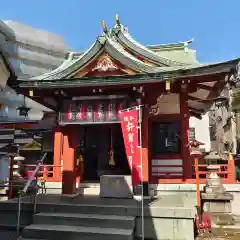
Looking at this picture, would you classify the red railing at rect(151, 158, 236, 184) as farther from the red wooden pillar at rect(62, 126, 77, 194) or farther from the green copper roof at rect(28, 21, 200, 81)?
the green copper roof at rect(28, 21, 200, 81)

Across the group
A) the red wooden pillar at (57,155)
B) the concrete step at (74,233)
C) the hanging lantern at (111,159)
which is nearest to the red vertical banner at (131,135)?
the concrete step at (74,233)

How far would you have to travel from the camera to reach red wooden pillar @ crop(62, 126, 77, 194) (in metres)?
11.4

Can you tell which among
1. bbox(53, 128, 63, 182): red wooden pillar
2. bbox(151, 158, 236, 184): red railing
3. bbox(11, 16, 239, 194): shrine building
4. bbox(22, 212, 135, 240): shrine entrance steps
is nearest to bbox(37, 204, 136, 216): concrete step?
bbox(22, 212, 135, 240): shrine entrance steps

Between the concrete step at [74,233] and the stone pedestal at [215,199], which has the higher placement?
the stone pedestal at [215,199]

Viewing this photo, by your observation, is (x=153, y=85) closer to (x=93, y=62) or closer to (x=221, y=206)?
(x=93, y=62)

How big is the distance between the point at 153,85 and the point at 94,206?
17.9ft

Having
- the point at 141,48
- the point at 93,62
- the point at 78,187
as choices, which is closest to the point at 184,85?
the point at 141,48

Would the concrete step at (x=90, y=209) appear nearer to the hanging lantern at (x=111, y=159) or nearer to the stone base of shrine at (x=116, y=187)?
the stone base of shrine at (x=116, y=187)

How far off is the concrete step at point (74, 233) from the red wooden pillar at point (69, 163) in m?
3.39

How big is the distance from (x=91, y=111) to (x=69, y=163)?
2.50 m

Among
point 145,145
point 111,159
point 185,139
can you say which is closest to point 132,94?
point 145,145

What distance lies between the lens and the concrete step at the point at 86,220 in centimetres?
792

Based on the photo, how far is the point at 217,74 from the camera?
10.4 metres

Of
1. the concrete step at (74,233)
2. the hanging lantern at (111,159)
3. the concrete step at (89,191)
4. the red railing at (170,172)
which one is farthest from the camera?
the hanging lantern at (111,159)
